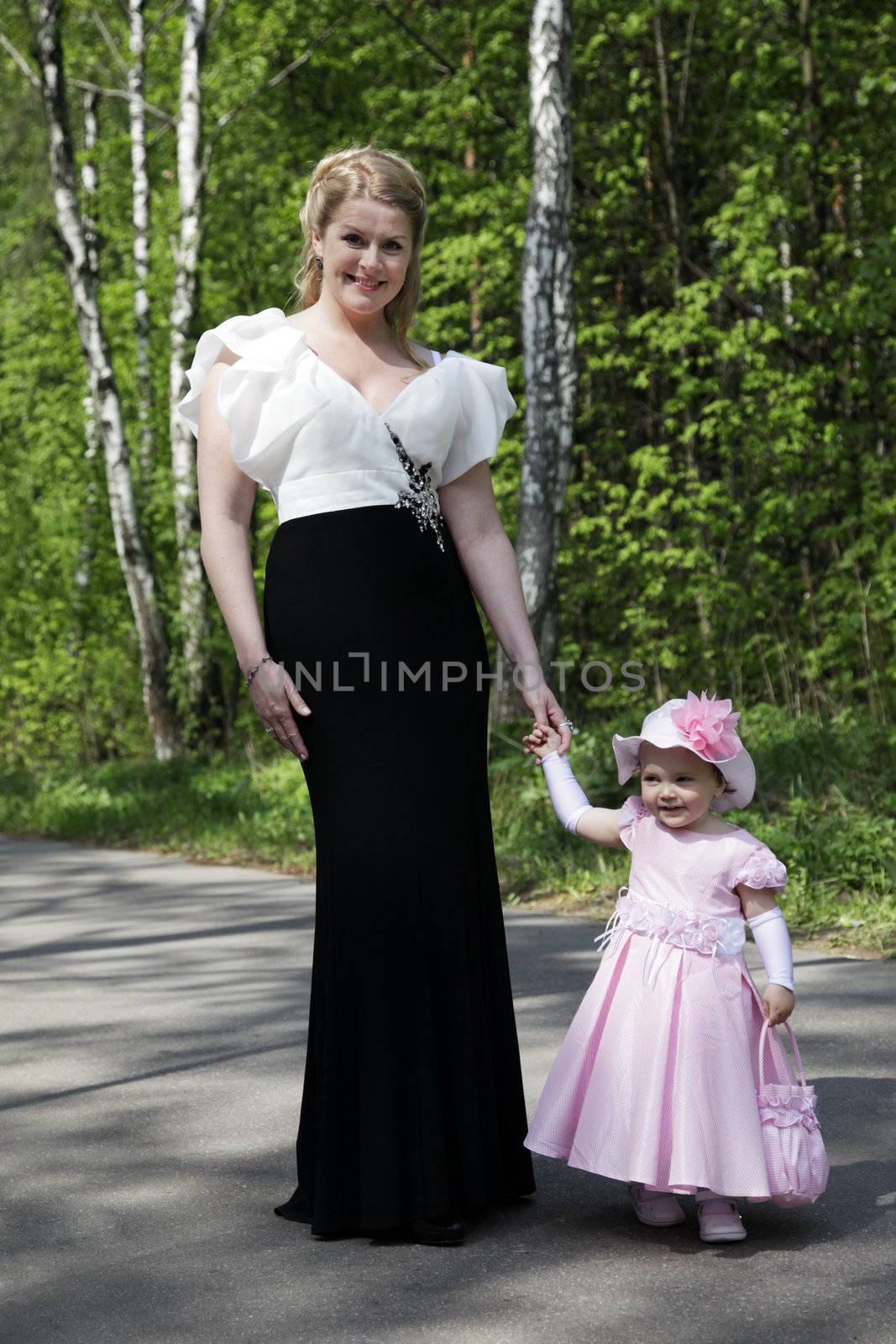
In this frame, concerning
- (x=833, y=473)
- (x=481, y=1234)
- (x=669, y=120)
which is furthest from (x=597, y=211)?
(x=481, y=1234)

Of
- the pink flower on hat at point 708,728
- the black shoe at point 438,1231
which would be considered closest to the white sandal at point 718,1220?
the black shoe at point 438,1231

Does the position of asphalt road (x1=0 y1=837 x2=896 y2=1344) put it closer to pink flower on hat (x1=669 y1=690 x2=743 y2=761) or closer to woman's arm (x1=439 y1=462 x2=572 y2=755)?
pink flower on hat (x1=669 y1=690 x2=743 y2=761)

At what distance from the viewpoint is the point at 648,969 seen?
366 centimetres

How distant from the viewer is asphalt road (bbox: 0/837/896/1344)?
3.13 m

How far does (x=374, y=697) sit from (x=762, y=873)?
938mm

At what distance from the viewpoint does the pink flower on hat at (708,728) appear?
3.65 m

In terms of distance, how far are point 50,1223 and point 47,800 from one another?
9.48 meters

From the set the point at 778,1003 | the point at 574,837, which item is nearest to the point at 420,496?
the point at 778,1003

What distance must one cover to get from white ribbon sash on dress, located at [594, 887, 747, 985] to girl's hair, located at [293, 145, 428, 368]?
1.43m

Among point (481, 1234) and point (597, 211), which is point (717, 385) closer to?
point (597, 211)

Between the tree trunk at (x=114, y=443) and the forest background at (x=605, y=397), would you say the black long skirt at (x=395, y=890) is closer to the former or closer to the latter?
the forest background at (x=605, y=397)

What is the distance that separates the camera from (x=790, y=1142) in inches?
138

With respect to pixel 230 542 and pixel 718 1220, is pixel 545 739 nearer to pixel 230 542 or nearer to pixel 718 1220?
pixel 230 542

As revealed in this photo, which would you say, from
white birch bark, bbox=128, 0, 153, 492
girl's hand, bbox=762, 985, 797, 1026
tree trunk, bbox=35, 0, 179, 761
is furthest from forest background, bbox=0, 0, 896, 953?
girl's hand, bbox=762, 985, 797, 1026
